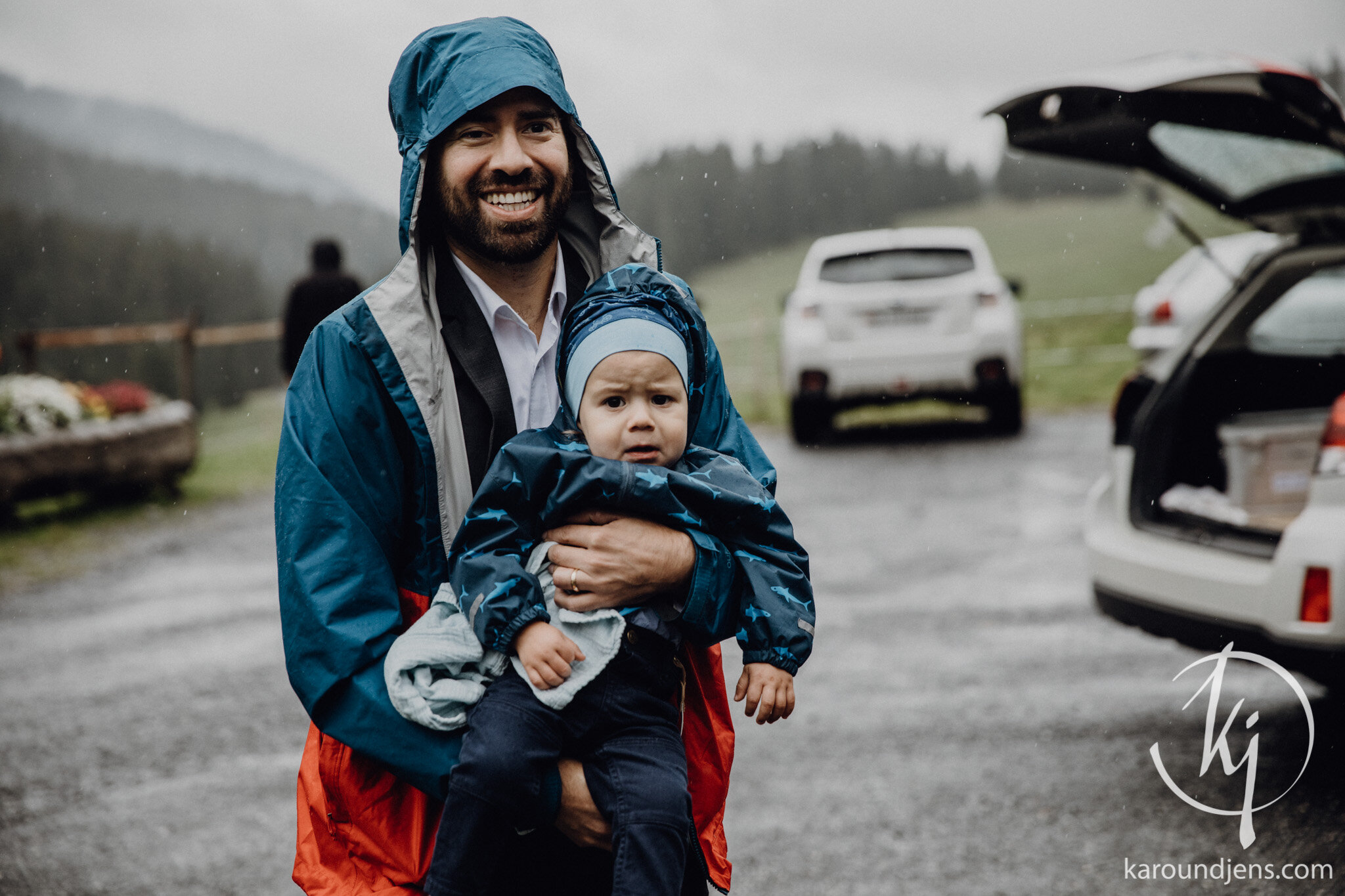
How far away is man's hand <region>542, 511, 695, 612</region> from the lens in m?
1.66

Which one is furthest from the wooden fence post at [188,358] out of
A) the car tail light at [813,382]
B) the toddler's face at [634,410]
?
the toddler's face at [634,410]

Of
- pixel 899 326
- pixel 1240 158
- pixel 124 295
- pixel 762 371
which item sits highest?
pixel 1240 158

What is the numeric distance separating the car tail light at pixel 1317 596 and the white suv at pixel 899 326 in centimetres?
665

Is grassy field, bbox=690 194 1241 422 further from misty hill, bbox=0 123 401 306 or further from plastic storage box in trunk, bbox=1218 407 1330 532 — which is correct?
misty hill, bbox=0 123 401 306

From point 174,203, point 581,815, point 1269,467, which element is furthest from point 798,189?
point 174,203

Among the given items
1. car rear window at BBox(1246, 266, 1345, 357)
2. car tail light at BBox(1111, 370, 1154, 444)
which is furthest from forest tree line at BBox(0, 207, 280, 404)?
car rear window at BBox(1246, 266, 1345, 357)

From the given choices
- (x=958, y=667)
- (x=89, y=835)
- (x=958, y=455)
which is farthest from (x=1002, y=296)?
(x=89, y=835)

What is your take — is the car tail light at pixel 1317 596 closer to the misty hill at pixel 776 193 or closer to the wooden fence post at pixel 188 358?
the misty hill at pixel 776 193

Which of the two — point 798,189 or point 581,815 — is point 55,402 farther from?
point 581,815

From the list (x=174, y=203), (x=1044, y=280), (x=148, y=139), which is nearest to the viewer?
(x=148, y=139)

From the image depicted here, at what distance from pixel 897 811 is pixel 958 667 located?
1.42 meters

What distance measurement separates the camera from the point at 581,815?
5.42 feet

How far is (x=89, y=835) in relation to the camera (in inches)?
148

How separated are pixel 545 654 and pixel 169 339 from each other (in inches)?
515
